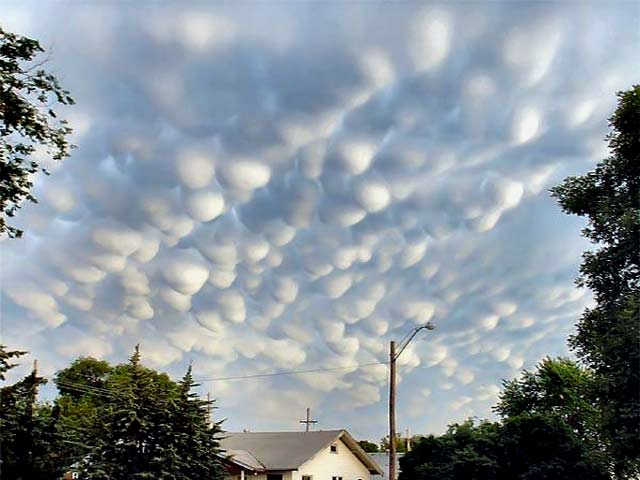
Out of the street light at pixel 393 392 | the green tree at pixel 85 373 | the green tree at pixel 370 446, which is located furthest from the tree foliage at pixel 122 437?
the green tree at pixel 370 446

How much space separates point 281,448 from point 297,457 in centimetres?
197

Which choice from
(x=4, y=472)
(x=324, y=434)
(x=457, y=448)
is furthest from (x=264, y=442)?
(x=4, y=472)

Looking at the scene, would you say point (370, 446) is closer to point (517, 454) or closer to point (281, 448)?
point (281, 448)

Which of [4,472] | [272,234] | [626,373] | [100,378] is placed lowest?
[4,472]

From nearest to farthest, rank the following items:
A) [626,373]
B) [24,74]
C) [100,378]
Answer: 1. [24,74]
2. [626,373]
3. [100,378]

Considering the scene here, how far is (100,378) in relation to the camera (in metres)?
55.8

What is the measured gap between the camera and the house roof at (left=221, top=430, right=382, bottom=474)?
3338cm

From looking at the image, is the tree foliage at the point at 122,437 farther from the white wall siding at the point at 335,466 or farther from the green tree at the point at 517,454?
the white wall siding at the point at 335,466

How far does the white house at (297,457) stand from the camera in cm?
3322

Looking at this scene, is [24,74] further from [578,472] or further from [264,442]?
[264,442]

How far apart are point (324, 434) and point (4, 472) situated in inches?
727

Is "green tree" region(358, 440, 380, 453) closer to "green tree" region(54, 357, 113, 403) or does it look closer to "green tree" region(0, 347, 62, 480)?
"green tree" region(54, 357, 113, 403)

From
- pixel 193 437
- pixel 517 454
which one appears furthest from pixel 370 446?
pixel 193 437

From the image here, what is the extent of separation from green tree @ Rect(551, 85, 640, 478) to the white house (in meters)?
16.8
